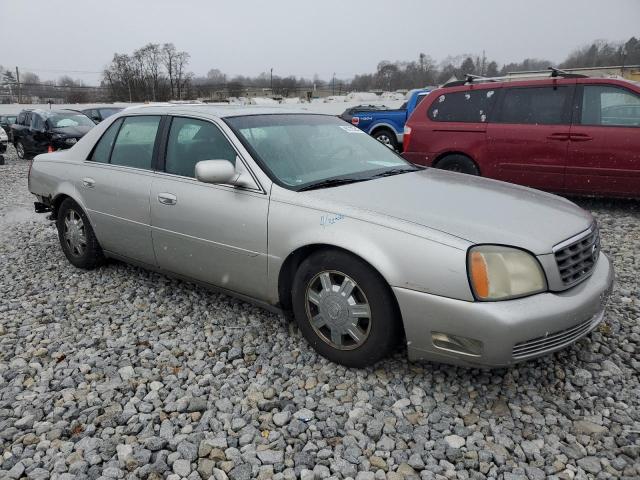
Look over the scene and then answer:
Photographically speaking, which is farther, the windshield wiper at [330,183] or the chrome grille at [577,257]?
the windshield wiper at [330,183]

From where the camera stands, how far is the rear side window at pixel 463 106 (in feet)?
21.6

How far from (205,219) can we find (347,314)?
3.90 feet

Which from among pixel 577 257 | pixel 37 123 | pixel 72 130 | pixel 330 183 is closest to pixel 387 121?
pixel 72 130

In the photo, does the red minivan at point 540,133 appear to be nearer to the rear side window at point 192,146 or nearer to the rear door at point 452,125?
the rear door at point 452,125

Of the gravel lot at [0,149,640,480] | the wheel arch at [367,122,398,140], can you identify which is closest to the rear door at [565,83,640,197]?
the gravel lot at [0,149,640,480]

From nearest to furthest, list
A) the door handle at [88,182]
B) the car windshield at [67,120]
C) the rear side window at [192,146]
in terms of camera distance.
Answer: the rear side window at [192,146] → the door handle at [88,182] → the car windshield at [67,120]

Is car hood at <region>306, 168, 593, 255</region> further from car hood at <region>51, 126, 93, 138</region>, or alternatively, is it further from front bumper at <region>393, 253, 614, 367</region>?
car hood at <region>51, 126, 93, 138</region>

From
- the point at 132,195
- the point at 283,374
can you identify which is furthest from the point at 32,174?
the point at 283,374

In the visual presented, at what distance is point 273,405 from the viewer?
2.58 m

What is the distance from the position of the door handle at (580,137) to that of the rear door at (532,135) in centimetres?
8

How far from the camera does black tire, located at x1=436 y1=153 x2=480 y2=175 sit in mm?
6637

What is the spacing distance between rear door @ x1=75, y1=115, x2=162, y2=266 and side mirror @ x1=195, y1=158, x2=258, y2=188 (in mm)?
868

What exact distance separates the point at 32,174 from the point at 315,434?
419 centimetres

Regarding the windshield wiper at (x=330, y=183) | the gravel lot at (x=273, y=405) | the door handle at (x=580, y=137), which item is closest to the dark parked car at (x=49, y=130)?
the gravel lot at (x=273, y=405)
